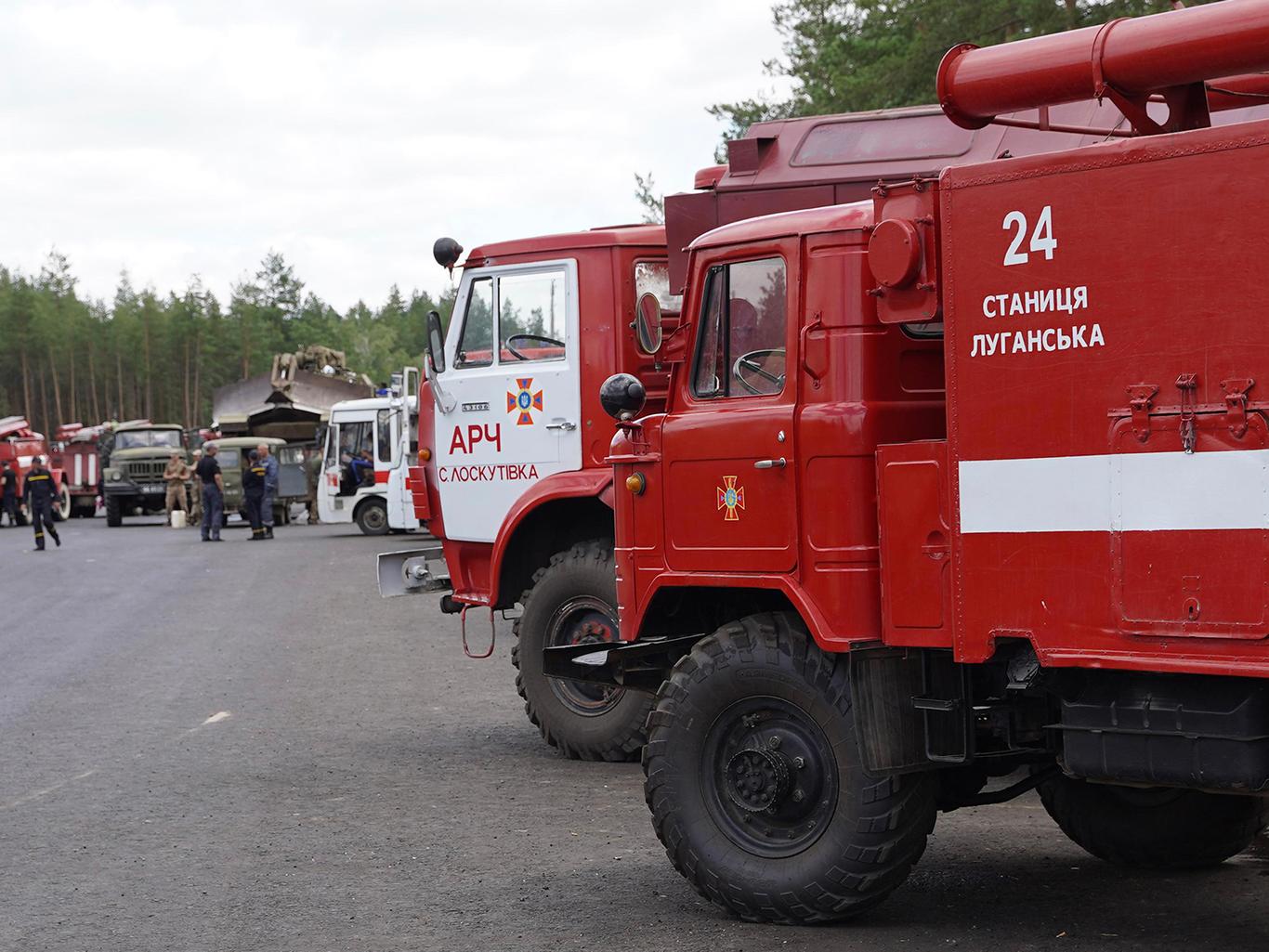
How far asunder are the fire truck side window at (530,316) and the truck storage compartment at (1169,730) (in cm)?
558

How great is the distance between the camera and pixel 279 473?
43.8 metres

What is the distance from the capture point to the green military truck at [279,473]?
1677 inches

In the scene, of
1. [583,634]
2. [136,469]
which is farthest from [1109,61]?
[136,469]

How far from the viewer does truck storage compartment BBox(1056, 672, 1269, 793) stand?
505 cm

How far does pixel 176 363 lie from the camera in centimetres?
12888

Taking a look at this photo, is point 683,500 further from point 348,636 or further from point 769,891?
point 348,636

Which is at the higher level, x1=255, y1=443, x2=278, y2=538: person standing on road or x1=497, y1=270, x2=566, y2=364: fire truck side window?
x1=497, y1=270, x2=566, y2=364: fire truck side window

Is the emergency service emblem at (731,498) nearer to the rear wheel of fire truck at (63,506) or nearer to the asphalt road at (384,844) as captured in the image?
the asphalt road at (384,844)

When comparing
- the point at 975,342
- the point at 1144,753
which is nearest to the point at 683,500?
the point at 975,342

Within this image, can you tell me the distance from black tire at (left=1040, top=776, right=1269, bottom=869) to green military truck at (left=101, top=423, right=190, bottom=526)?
131 ft

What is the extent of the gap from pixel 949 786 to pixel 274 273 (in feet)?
472

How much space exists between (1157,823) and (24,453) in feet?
164

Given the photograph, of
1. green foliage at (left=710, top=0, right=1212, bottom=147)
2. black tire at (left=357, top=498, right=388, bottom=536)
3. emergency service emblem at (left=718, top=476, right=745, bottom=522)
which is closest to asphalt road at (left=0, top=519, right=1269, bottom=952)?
emergency service emblem at (left=718, top=476, right=745, bottom=522)

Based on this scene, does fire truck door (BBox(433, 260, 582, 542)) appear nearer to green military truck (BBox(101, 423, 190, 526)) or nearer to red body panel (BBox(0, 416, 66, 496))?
green military truck (BBox(101, 423, 190, 526))
